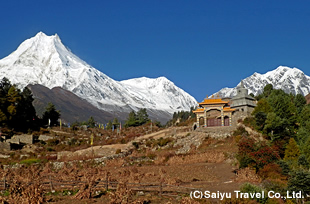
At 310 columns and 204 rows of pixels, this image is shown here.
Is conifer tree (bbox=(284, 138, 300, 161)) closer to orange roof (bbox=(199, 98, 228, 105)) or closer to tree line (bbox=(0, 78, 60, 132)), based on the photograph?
orange roof (bbox=(199, 98, 228, 105))

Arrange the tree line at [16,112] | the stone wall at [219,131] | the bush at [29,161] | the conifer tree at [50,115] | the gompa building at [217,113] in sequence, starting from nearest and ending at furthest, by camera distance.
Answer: the bush at [29,161] < the stone wall at [219,131] < the gompa building at [217,113] < the tree line at [16,112] < the conifer tree at [50,115]

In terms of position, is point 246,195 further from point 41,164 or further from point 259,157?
point 41,164

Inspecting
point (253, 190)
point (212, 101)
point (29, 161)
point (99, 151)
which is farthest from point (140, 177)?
point (212, 101)

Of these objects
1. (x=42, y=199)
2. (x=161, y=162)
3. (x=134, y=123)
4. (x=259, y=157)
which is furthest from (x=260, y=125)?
(x=134, y=123)

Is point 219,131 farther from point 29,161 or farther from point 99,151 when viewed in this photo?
point 29,161

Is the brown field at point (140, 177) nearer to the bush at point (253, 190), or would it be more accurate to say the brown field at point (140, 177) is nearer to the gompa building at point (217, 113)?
the bush at point (253, 190)

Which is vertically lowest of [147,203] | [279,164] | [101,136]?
[147,203]

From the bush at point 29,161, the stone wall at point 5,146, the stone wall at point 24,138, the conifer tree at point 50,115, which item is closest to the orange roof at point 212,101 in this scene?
the bush at point 29,161

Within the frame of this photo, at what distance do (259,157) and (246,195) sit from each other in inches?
399

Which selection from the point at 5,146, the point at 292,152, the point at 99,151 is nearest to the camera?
the point at 292,152

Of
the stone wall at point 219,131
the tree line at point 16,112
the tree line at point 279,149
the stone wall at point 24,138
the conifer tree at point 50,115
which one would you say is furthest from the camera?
the conifer tree at point 50,115

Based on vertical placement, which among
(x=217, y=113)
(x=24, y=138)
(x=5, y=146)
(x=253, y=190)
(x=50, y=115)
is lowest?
(x=253, y=190)

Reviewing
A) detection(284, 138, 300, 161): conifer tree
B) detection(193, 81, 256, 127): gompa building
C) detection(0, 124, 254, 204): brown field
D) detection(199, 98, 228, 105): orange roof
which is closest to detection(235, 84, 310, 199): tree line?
detection(284, 138, 300, 161): conifer tree

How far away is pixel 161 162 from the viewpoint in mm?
43625
